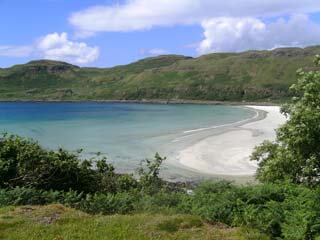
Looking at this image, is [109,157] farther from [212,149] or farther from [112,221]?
[112,221]

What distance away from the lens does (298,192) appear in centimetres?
1356

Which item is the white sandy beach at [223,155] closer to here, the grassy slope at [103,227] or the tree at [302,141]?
the tree at [302,141]

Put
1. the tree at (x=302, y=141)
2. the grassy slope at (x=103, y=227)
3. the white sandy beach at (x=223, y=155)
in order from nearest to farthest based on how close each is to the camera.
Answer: the grassy slope at (x=103, y=227) → the tree at (x=302, y=141) → the white sandy beach at (x=223, y=155)

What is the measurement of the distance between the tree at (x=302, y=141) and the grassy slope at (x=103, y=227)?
5395 millimetres

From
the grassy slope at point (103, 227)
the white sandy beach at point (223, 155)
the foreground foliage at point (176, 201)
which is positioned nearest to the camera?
the grassy slope at point (103, 227)

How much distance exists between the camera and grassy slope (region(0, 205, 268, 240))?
38.6 ft

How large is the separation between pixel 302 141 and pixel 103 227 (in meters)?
8.69

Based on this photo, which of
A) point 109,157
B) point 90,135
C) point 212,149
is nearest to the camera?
point 109,157

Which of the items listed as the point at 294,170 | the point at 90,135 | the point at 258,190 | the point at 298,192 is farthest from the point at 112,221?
the point at 90,135

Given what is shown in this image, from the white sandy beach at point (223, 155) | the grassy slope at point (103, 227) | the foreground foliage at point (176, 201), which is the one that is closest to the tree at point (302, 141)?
the foreground foliage at point (176, 201)

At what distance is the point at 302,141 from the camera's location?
16953mm

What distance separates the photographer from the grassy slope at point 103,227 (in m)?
11.8

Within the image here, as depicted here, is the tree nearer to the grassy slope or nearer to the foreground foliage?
the foreground foliage

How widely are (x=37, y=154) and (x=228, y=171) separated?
2514 centimetres
